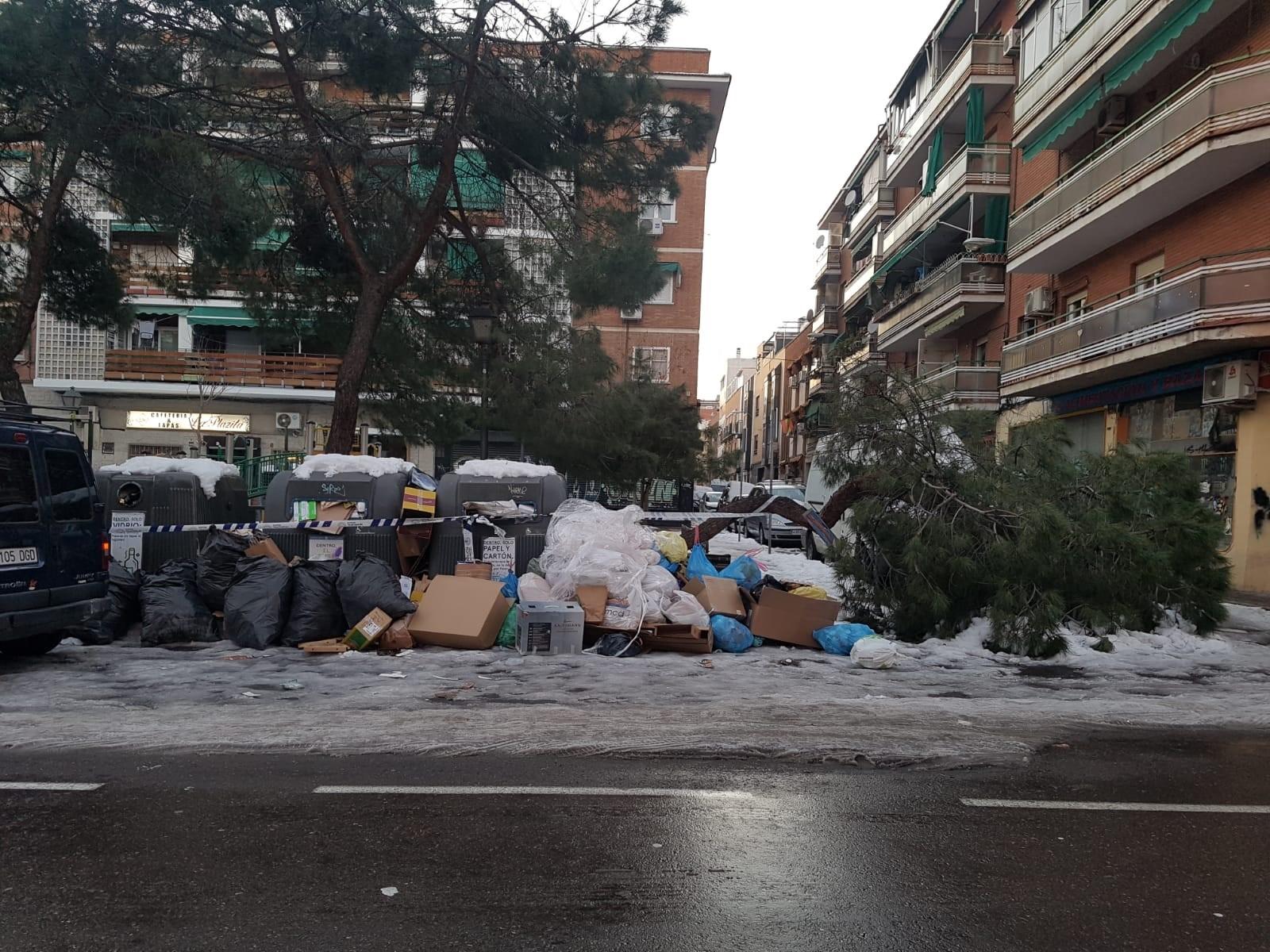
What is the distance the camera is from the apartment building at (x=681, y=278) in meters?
37.9

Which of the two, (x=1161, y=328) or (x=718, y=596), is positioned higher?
(x=1161, y=328)

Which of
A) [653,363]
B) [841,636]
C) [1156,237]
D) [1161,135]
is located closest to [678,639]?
[841,636]

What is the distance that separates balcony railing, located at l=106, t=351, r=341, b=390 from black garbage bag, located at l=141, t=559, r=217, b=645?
24671 mm

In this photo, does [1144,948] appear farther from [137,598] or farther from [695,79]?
[695,79]

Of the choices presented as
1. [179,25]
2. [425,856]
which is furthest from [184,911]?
[179,25]

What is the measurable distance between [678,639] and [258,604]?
372 centimetres

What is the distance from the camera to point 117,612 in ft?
29.5

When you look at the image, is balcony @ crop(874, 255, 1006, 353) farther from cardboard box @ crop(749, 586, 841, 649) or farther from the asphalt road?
the asphalt road

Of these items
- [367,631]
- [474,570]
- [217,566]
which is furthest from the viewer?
[474,570]

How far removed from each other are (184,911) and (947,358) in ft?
110

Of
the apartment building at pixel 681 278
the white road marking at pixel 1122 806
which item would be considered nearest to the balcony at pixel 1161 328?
the white road marking at pixel 1122 806

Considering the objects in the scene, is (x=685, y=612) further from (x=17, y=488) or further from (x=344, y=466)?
(x=17, y=488)

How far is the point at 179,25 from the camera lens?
40.4ft

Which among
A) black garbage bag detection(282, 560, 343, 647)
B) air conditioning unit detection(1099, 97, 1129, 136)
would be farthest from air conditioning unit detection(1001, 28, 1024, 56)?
black garbage bag detection(282, 560, 343, 647)
